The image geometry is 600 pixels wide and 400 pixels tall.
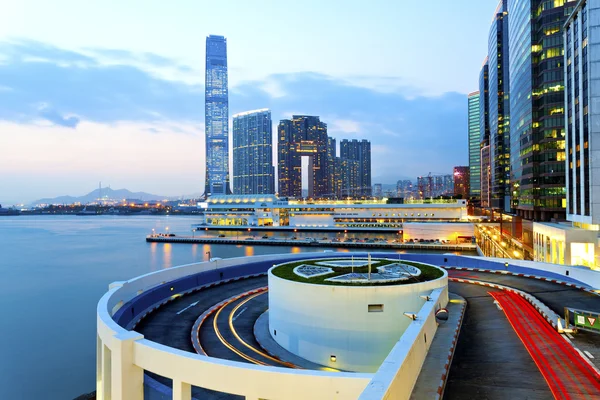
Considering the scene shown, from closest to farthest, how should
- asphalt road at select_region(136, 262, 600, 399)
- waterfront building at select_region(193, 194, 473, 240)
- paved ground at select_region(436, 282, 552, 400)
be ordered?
paved ground at select_region(436, 282, 552, 400) < asphalt road at select_region(136, 262, 600, 399) < waterfront building at select_region(193, 194, 473, 240)

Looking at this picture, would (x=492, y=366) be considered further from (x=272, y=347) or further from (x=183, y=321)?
(x=183, y=321)

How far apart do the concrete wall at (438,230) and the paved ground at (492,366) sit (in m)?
76.1

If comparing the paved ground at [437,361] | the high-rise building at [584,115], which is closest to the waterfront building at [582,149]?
the high-rise building at [584,115]

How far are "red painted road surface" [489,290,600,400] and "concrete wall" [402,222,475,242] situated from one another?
246 feet

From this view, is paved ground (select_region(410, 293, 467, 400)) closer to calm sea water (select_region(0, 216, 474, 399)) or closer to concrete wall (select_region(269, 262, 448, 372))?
concrete wall (select_region(269, 262, 448, 372))

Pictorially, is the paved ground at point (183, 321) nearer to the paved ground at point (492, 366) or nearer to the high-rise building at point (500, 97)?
the paved ground at point (492, 366)

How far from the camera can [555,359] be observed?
12.0m

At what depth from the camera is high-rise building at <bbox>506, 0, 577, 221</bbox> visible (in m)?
65.4

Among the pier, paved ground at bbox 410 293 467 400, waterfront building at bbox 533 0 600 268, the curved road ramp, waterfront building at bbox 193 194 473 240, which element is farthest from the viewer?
waterfront building at bbox 193 194 473 240

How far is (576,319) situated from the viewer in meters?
14.3

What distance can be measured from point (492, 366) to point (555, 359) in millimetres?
1993

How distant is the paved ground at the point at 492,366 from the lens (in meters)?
9.89

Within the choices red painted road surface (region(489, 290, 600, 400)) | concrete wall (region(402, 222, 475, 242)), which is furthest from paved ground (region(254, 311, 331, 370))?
concrete wall (region(402, 222, 475, 242))

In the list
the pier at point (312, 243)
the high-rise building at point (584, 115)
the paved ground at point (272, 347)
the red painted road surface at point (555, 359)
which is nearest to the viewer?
the red painted road surface at point (555, 359)
